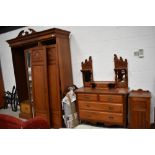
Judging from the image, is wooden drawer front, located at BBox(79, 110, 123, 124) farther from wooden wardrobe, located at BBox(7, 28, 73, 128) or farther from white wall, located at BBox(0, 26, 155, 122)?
white wall, located at BBox(0, 26, 155, 122)

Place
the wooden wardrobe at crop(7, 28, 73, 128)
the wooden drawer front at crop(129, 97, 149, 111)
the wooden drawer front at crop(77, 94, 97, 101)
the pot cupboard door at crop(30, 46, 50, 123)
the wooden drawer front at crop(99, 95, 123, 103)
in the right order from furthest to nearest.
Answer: the pot cupboard door at crop(30, 46, 50, 123), the wooden wardrobe at crop(7, 28, 73, 128), the wooden drawer front at crop(77, 94, 97, 101), the wooden drawer front at crop(99, 95, 123, 103), the wooden drawer front at crop(129, 97, 149, 111)

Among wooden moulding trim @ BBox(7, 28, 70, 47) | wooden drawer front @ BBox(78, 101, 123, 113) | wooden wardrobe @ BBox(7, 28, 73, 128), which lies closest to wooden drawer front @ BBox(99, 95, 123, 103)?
wooden drawer front @ BBox(78, 101, 123, 113)

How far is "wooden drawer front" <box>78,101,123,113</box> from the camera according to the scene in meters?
2.49

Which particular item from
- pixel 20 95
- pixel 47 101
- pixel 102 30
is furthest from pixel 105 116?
pixel 20 95

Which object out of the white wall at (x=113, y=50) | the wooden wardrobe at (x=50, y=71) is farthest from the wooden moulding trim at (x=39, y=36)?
the white wall at (x=113, y=50)

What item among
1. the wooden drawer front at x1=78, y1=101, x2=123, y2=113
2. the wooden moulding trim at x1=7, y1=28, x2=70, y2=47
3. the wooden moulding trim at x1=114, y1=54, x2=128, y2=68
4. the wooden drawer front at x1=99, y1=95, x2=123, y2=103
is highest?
the wooden moulding trim at x1=7, y1=28, x2=70, y2=47

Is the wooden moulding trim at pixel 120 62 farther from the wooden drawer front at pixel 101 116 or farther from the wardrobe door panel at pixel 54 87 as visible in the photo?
the wardrobe door panel at pixel 54 87

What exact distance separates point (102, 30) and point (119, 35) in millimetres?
324

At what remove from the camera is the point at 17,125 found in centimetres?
151

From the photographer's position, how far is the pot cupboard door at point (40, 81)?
9.55 feet

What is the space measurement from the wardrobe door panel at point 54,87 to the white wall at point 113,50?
48 centimetres

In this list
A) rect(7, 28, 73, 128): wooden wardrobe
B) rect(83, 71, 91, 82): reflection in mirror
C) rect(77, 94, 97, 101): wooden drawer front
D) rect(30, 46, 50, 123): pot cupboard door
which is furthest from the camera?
rect(83, 71, 91, 82): reflection in mirror

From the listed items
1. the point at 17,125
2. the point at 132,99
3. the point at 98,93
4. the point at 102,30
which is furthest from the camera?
the point at 102,30

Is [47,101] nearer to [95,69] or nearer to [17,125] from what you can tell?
[95,69]
